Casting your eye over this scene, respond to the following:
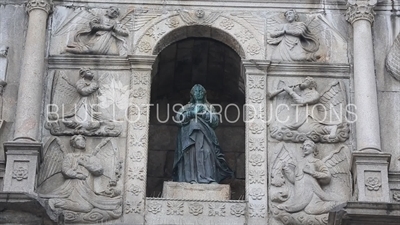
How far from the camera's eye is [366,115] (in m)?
15.3

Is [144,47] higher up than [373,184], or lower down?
higher up

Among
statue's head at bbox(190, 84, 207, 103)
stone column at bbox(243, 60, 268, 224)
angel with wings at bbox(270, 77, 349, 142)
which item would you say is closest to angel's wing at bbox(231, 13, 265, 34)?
stone column at bbox(243, 60, 268, 224)

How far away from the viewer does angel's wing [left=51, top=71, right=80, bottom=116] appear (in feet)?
51.5

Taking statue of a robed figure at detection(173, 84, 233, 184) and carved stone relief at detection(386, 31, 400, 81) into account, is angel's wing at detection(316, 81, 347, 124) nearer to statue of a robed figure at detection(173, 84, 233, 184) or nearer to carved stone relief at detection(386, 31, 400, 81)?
carved stone relief at detection(386, 31, 400, 81)

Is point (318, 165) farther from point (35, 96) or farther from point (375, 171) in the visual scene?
point (35, 96)

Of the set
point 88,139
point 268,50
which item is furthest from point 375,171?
point 88,139

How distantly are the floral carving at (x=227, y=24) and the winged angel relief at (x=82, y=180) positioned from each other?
7.57 ft

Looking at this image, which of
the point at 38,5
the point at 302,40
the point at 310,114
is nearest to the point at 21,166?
the point at 38,5

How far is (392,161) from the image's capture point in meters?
15.2

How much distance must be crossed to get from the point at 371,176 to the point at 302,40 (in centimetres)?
244

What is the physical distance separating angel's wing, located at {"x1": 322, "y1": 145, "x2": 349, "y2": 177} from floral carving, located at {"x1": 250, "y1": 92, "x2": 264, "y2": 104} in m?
1.19

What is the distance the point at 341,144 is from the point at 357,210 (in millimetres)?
1591

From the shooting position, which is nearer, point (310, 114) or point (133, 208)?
point (133, 208)

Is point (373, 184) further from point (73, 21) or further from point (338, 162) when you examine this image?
point (73, 21)
